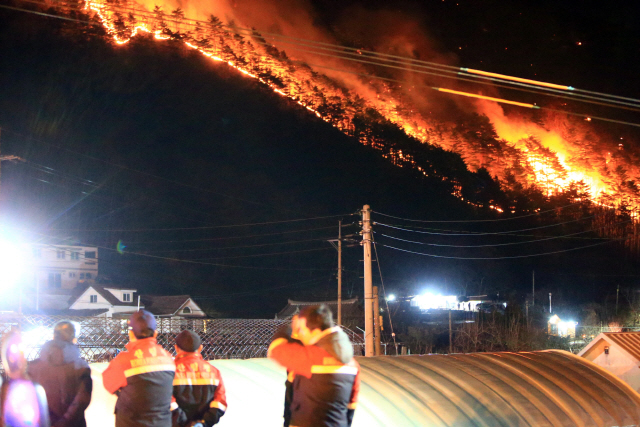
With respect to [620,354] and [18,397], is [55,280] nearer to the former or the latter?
[620,354]

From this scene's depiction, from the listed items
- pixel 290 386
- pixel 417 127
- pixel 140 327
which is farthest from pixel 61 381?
pixel 417 127

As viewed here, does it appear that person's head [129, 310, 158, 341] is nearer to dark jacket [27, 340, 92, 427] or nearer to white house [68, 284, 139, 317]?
dark jacket [27, 340, 92, 427]

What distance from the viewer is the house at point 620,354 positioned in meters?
24.1

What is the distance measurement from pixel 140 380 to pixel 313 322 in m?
1.73

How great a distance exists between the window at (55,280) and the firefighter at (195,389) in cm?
8609

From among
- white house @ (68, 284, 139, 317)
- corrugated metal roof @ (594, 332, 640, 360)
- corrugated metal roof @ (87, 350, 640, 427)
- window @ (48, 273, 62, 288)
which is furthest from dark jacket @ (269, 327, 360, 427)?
window @ (48, 273, 62, 288)

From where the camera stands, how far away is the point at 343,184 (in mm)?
165500

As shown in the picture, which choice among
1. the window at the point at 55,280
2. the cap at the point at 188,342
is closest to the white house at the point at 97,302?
the window at the point at 55,280

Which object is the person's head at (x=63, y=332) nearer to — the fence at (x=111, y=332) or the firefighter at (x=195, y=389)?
the firefighter at (x=195, y=389)

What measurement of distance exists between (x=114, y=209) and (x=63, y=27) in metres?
65.8

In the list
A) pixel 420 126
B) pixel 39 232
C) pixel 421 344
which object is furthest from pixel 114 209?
pixel 421 344

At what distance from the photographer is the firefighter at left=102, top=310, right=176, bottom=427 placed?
16.6 ft

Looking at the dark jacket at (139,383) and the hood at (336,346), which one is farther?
the dark jacket at (139,383)

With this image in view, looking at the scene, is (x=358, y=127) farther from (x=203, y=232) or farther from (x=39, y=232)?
(x=39, y=232)
